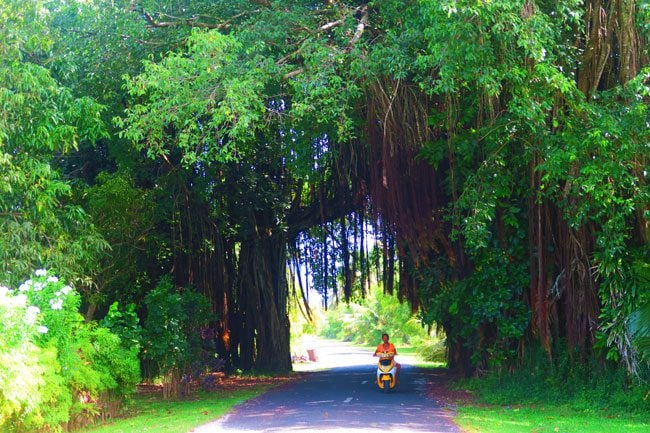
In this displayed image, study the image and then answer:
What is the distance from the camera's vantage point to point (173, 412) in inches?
532

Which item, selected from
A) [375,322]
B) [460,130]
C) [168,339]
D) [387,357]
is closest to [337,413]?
[387,357]

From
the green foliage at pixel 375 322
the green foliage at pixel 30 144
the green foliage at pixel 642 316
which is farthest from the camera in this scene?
the green foliage at pixel 375 322

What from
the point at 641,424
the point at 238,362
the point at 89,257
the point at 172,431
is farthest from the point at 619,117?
the point at 238,362

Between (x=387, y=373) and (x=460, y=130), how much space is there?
5.23 m

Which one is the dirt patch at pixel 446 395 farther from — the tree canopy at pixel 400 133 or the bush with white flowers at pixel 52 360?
the bush with white flowers at pixel 52 360

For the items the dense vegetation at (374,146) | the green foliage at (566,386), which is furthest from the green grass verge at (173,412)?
the green foliage at (566,386)

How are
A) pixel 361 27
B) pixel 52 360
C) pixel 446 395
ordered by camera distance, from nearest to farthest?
pixel 52 360
pixel 361 27
pixel 446 395

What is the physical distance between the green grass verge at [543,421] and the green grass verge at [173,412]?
13.4ft

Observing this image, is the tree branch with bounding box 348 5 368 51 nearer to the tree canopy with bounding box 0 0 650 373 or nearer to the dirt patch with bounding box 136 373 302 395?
the tree canopy with bounding box 0 0 650 373

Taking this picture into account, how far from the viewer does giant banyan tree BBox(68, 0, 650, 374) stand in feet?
36.2

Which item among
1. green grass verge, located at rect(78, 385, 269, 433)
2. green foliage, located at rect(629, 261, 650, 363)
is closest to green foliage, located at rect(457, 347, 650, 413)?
green foliage, located at rect(629, 261, 650, 363)

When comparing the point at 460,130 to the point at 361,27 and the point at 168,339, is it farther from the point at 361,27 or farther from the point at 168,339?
the point at 168,339

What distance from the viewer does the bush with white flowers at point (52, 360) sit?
8.80 m

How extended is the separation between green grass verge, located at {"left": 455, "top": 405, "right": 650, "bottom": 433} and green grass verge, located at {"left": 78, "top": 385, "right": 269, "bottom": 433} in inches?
161
